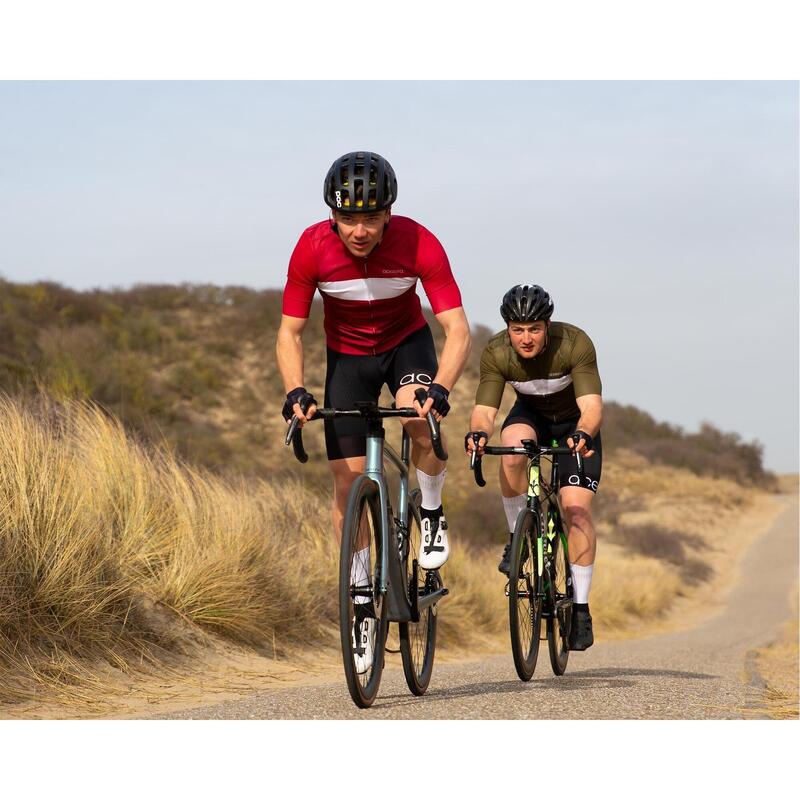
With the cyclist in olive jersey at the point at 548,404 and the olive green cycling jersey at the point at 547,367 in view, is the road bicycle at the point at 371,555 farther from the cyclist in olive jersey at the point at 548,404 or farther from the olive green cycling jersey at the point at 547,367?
the olive green cycling jersey at the point at 547,367

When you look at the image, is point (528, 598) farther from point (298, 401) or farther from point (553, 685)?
point (298, 401)

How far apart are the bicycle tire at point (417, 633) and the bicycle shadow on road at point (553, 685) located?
0.37 ft

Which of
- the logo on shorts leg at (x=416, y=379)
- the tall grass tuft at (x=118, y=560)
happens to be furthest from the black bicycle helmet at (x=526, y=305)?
the tall grass tuft at (x=118, y=560)

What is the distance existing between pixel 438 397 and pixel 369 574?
38.6 inches

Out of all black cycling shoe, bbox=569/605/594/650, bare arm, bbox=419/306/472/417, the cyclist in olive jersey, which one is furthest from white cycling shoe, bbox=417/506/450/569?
black cycling shoe, bbox=569/605/594/650

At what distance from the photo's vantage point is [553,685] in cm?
688

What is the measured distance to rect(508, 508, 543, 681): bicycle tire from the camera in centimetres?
667

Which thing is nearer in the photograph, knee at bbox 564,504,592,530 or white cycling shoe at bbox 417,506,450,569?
white cycling shoe at bbox 417,506,450,569

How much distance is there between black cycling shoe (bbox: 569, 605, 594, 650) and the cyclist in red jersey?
5.10 feet

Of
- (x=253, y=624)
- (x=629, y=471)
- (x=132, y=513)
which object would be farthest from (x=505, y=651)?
(x=629, y=471)

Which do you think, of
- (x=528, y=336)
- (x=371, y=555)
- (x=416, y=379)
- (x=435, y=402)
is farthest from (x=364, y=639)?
(x=528, y=336)

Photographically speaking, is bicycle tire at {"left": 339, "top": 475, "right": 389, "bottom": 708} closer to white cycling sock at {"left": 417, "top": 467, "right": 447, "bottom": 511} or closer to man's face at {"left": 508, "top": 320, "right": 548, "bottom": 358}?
white cycling sock at {"left": 417, "top": 467, "right": 447, "bottom": 511}

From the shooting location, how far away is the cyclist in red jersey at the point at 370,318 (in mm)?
5715

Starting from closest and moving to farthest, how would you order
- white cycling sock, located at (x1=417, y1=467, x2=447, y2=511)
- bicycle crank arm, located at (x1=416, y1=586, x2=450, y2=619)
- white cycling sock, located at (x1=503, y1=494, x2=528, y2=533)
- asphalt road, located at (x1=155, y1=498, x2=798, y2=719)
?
asphalt road, located at (x1=155, y1=498, x2=798, y2=719) → bicycle crank arm, located at (x1=416, y1=586, x2=450, y2=619) → white cycling sock, located at (x1=417, y1=467, x2=447, y2=511) → white cycling sock, located at (x1=503, y1=494, x2=528, y2=533)
